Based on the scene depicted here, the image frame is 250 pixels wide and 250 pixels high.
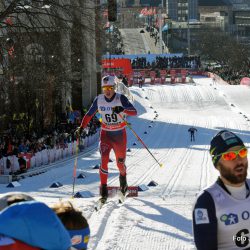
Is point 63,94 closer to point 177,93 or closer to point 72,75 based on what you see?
point 72,75

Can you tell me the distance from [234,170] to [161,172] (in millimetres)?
16788

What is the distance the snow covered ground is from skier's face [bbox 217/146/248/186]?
393 cm

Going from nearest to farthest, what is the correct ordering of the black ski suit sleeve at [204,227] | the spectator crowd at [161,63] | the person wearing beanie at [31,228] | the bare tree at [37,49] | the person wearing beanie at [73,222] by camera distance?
the person wearing beanie at [31,228]
the person wearing beanie at [73,222]
the black ski suit sleeve at [204,227]
the bare tree at [37,49]
the spectator crowd at [161,63]

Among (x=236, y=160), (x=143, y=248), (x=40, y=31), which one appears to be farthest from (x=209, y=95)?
(x=236, y=160)

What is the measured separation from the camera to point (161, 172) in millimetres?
20938

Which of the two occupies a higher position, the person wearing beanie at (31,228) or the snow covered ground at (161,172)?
the person wearing beanie at (31,228)

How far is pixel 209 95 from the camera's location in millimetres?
58031

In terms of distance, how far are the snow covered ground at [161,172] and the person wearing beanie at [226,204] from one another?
3822 mm

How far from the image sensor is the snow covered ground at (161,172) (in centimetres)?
888

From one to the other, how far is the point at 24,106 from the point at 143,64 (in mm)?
43911

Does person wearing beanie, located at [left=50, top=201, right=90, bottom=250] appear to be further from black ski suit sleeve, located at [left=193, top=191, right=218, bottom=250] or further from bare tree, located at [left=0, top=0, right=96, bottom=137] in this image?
bare tree, located at [left=0, top=0, right=96, bottom=137]

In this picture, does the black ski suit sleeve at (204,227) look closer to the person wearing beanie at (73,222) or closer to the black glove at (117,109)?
the person wearing beanie at (73,222)

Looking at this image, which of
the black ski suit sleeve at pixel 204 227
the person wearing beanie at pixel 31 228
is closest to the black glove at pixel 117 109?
the black ski suit sleeve at pixel 204 227

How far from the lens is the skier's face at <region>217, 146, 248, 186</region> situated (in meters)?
4.18
